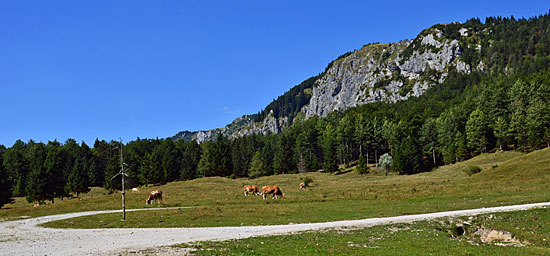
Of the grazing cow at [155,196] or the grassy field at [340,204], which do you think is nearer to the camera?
the grassy field at [340,204]

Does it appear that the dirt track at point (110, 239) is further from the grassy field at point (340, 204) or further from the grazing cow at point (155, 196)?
the grazing cow at point (155, 196)

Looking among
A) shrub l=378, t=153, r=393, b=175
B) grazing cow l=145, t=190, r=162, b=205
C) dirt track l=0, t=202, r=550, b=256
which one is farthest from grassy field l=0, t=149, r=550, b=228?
shrub l=378, t=153, r=393, b=175

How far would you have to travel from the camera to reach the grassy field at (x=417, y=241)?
56.5ft

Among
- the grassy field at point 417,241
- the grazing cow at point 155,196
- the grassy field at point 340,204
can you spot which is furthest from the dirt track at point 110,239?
the grazing cow at point 155,196

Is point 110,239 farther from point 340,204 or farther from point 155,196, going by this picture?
point 155,196

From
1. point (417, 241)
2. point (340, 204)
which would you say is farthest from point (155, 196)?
point (417, 241)

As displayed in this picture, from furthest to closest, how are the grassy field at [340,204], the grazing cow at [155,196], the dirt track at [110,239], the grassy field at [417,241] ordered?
the grazing cow at [155,196], the grassy field at [340,204], the dirt track at [110,239], the grassy field at [417,241]

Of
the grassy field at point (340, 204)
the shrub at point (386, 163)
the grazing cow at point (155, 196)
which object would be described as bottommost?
the grassy field at point (340, 204)

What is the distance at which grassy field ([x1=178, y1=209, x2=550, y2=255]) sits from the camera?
17219mm

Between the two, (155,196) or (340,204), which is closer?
(340,204)

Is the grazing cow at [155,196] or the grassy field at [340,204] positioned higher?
the grazing cow at [155,196]

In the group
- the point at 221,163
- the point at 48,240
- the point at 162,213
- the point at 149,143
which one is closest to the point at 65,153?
the point at 149,143

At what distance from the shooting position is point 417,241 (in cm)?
1966

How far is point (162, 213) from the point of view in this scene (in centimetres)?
3844
